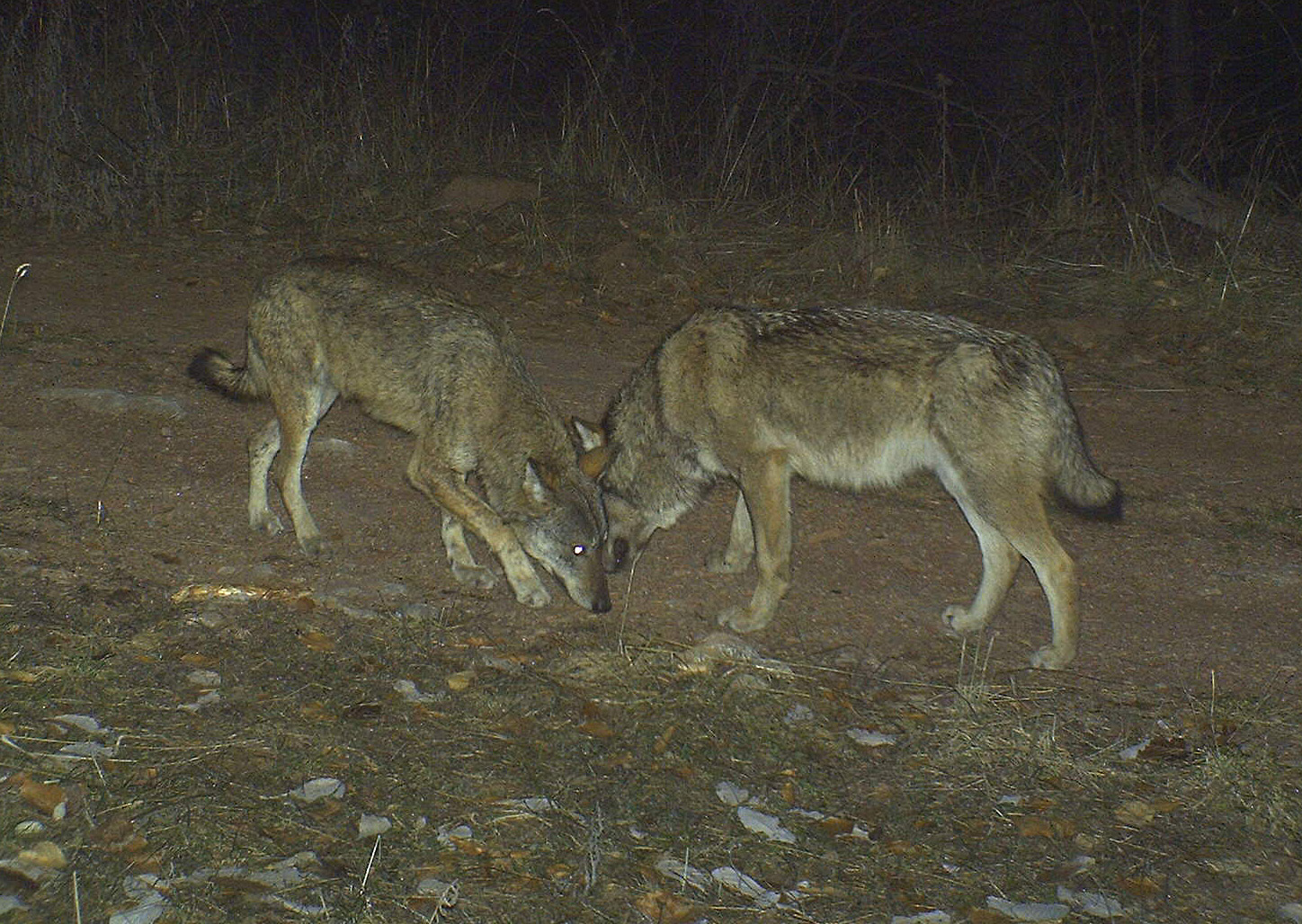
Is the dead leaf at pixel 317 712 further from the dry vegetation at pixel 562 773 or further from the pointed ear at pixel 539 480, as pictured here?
the pointed ear at pixel 539 480

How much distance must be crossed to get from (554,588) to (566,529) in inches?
13.6

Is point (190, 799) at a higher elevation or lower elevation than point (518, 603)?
higher

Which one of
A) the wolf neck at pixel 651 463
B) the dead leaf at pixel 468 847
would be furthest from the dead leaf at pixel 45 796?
the wolf neck at pixel 651 463

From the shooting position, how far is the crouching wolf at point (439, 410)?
5867mm

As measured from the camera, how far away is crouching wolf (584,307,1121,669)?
5289 millimetres

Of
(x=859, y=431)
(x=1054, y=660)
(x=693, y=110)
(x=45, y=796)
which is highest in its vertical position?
(x=859, y=431)

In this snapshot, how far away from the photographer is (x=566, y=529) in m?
5.86

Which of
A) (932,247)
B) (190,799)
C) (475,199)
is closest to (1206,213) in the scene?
(932,247)

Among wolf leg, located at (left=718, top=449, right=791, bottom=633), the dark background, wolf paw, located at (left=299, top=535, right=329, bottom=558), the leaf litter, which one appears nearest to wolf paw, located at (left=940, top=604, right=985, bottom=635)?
the leaf litter

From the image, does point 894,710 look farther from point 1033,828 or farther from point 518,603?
point 518,603

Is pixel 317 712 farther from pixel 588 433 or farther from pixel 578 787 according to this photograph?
pixel 588 433

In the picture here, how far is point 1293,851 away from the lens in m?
4.16

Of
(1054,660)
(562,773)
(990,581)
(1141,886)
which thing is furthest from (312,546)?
(1141,886)

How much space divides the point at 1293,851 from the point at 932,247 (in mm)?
8177
